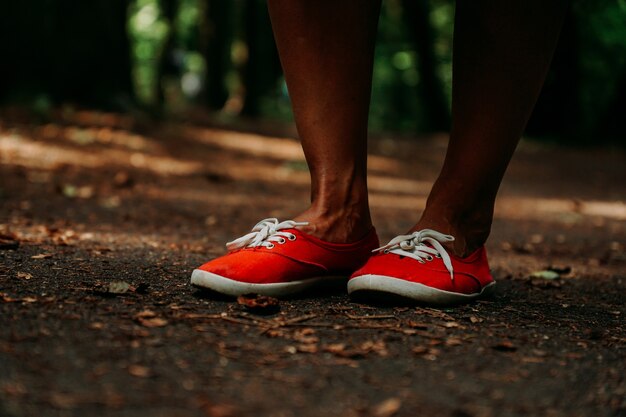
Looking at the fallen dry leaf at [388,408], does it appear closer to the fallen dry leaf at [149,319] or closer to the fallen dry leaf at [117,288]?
the fallen dry leaf at [149,319]

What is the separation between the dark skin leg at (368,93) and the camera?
5.90ft

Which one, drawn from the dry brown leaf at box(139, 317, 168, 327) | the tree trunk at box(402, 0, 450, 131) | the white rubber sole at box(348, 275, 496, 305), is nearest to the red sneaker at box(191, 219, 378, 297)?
the white rubber sole at box(348, 275, 496, 305)

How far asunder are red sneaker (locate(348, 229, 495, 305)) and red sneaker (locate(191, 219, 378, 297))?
0.09 meters

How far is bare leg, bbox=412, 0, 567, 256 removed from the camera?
1.80 metres

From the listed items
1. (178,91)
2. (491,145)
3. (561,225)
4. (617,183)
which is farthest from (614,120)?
(178,91)

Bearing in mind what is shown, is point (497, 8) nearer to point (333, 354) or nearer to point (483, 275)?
point (483, 275)

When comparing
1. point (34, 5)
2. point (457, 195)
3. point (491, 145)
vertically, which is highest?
point (34, 5)

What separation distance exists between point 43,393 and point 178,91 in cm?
2578

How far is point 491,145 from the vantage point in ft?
6.05

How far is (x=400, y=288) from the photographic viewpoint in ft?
5.53

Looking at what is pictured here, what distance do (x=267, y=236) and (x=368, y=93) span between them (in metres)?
0.46

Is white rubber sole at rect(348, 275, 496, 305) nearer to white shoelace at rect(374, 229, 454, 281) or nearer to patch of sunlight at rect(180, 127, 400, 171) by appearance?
white shoelace at rect(374, 229, 454, 281)

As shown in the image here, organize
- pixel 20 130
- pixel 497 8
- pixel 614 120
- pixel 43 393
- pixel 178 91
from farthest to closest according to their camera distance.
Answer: pixel 178 91, pixel 614 120, pixel 20 130, pixel 497 8, pixel 43 393

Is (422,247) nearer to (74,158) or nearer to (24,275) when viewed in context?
(24,275)
